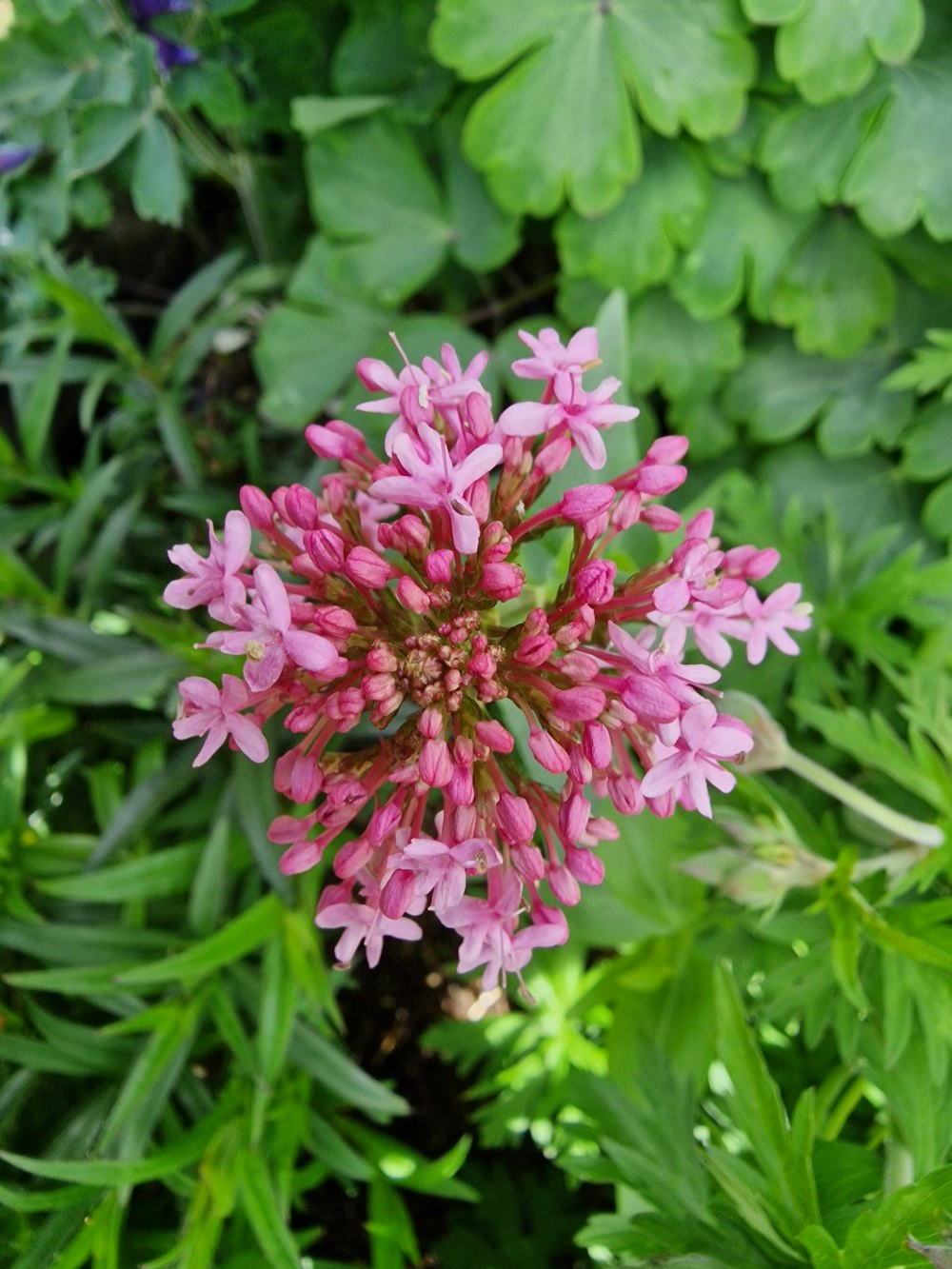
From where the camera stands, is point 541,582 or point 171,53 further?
point 171,53

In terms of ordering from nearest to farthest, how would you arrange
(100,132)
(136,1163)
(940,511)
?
(136,1163) → (100,132) → (940,511)

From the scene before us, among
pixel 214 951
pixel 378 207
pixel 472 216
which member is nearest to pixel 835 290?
pixel 472 216

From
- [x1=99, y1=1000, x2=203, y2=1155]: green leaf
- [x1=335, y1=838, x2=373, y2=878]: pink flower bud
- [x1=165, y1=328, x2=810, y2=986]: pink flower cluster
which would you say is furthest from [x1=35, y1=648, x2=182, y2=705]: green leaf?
[x1=335, y1=838, x2=373, y2=878]: pink flower bud

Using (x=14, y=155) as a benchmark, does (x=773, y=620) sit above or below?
below

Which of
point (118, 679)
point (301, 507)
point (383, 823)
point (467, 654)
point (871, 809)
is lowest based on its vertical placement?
point (118, 679)

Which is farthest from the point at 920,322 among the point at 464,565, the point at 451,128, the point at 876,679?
the point at 464,565

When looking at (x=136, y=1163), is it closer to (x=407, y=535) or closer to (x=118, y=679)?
(x=118, y=679)
